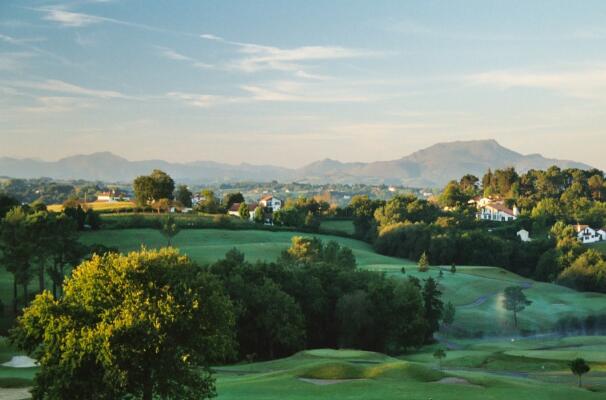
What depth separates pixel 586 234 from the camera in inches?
6447

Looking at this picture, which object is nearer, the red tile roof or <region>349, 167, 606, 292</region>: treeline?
<region>349, 167, 606, 292</region>: treeline

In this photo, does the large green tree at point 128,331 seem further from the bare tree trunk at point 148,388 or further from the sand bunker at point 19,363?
the sand bunker at point 19,363

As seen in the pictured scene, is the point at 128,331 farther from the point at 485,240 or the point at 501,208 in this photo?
the point at 501,208

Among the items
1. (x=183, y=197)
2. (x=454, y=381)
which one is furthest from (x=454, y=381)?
(x=183, y=197)

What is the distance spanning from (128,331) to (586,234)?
153877 millimetres

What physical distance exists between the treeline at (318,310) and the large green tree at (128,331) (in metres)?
33.5

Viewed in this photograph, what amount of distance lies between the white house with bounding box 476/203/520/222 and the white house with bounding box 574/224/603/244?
1055 inches

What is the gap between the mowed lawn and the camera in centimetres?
8806

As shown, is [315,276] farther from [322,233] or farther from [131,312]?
[322,233]

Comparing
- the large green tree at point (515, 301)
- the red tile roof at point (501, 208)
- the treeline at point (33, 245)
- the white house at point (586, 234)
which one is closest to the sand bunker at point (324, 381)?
the treeline at point (33, 245)

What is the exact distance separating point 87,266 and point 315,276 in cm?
4745

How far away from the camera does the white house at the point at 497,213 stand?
630ft

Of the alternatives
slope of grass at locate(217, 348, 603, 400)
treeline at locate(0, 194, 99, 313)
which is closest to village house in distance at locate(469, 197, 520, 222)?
treeline at locate(0, 194, 99, 313)

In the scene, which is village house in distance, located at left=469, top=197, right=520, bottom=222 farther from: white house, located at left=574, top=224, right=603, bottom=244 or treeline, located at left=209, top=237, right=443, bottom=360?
treeline, located at left=209, top=237, right=443, bottom=360
